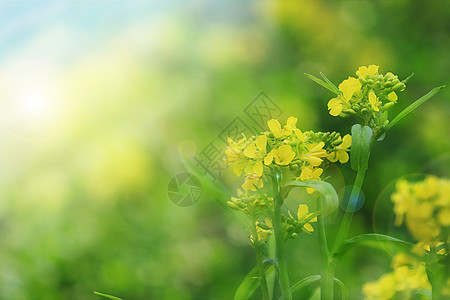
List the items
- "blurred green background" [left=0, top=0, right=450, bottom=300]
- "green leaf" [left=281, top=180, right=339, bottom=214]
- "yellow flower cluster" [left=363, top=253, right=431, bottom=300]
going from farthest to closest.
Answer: "blurred green background" [left=0, top=0, right=450, bottom=300] → "yellow flower cluster" [left=363, top=253, right=431, bottom=300] → "green leaf" [left=281, top=180, right=339, bottom=214]

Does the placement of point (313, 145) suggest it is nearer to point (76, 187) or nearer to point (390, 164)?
point (76, 187)

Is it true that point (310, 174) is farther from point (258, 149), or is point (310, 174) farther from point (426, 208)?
point (426, 208)

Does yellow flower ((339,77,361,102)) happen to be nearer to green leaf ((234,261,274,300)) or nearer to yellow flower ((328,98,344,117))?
yellow flower ((328,98,344,117))

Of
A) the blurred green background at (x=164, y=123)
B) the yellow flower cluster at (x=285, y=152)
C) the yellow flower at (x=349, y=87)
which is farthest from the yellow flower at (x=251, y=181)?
the blurred green background at (x=164, y=123)

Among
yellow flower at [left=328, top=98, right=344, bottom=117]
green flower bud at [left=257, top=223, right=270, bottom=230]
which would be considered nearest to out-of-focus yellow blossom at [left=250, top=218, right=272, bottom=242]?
green flower bud at [left=257, top=223, right=270, bottom=230]

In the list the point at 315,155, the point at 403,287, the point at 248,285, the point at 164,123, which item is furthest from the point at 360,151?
the point at 164,123

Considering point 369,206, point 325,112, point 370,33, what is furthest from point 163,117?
point 370,33
